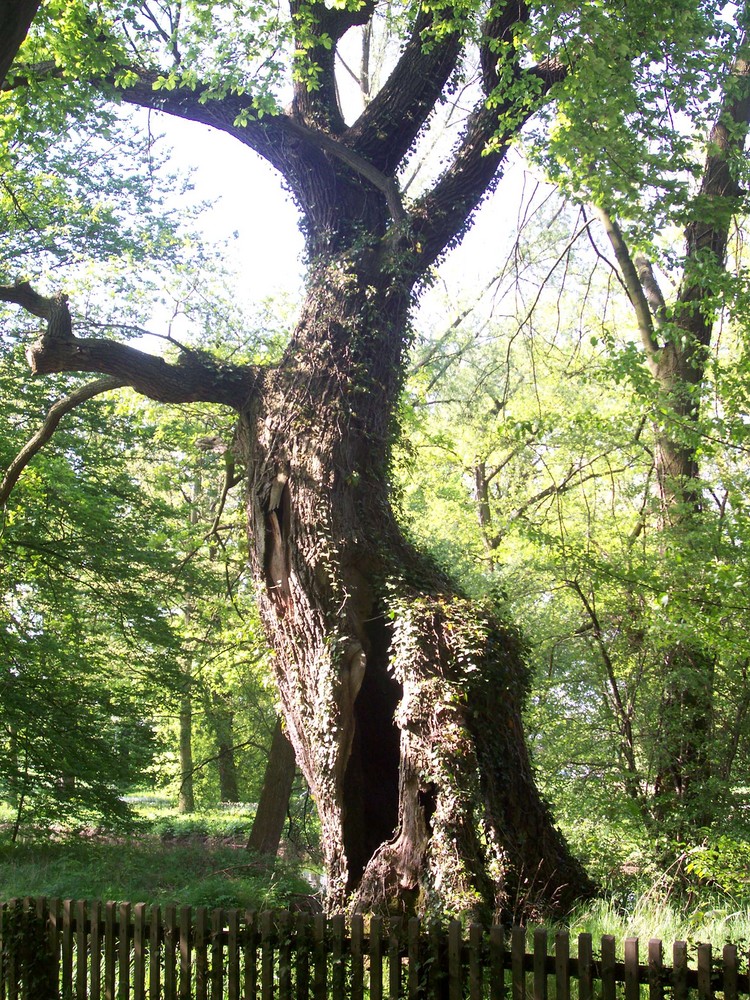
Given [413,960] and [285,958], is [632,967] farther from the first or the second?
[285,958]

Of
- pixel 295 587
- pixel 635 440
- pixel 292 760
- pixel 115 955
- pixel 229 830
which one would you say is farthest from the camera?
pixel 229 830

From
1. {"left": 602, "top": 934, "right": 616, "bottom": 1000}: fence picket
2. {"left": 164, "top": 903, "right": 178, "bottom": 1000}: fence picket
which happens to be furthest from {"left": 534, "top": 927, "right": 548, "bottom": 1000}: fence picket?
{"left": 164, "top": 903, "right": 178, "bottom": 1000}: fence picket

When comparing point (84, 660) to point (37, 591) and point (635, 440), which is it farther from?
point (635, 440)

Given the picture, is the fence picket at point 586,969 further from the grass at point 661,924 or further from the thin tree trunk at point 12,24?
the thin tree trunk at point 12,24

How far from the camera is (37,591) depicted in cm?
1512

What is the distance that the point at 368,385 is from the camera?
932cm

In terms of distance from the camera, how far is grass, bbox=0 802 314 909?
36.9 ft

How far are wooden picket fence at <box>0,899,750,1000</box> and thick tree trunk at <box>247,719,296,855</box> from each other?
993 centimetres

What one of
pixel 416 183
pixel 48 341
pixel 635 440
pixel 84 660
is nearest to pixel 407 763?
pixel 48 341

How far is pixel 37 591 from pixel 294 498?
8.37 meters

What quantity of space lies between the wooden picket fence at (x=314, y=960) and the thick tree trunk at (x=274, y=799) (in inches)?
391

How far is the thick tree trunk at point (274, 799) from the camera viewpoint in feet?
52.7

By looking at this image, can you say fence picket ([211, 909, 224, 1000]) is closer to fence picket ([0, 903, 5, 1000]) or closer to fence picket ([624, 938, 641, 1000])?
fence picket ([0, 903, 5, 1000])

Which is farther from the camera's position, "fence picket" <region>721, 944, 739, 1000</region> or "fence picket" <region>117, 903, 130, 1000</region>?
"fence picket" <region>117, 903, 130, 1000</region>
